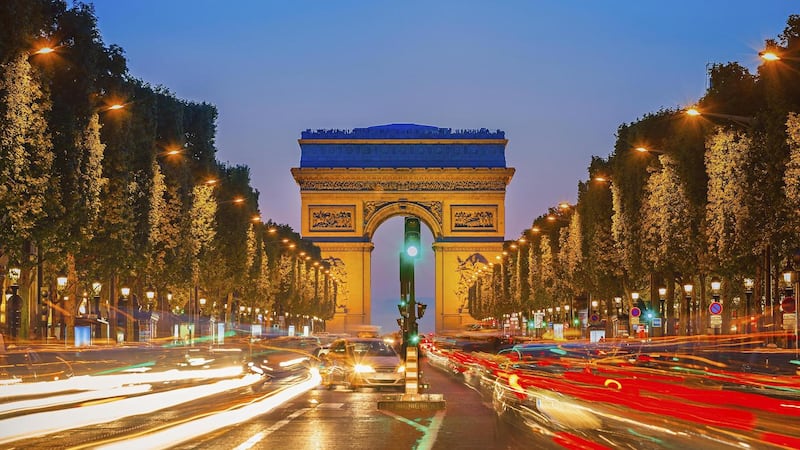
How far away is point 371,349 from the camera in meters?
35.7

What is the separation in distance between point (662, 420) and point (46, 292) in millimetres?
45114

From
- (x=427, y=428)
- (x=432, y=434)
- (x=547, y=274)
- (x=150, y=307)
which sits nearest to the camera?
(x=432, y=434)

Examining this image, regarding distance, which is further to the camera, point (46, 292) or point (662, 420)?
point (46, 292)

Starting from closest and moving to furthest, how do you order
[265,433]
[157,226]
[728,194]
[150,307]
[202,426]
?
[265,433] < [202,426] < [728,194] < [157,226] < [150,307]

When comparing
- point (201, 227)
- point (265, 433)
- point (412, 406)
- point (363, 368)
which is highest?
point (201, 227)

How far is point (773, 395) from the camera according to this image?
3231cm

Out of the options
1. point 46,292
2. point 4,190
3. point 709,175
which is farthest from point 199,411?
point 46,292

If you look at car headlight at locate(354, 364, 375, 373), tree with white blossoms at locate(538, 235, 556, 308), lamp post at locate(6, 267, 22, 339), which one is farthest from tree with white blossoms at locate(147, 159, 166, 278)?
tree with white blossoms at locate(538, 235, 556, 308)

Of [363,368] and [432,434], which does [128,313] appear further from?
[432,434]

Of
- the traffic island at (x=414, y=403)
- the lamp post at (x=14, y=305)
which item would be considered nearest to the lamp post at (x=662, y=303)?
the lamp post at (x=14, y=305)

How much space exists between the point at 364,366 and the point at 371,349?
136 cm

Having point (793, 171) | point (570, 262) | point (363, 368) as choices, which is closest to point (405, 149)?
point (570, 262)

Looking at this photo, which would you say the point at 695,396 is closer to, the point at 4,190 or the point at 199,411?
the point at 199,411

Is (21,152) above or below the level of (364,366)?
above
